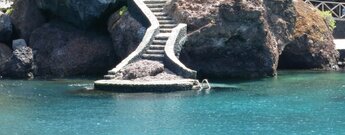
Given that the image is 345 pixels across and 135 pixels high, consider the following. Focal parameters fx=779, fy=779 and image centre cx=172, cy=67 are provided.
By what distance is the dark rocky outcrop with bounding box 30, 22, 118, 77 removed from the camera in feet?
123

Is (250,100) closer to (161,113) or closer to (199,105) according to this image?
(199,105)

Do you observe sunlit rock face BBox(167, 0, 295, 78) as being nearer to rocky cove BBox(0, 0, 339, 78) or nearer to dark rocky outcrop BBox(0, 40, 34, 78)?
rocky cove BBox(0, 0, 339, 78)

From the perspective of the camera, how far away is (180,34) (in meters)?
34.4

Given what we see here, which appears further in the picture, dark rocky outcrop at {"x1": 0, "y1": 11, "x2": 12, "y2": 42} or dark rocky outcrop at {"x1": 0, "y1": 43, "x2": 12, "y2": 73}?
dark rocky outcrop at {"x1": 0, "y1": 11, "x2": 12, "y2": 42}

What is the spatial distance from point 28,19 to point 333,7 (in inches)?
832

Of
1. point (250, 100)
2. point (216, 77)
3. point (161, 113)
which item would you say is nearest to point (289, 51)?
point (216, 77)

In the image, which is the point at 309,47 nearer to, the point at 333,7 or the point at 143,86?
the point at 333,7

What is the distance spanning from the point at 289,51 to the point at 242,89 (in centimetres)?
985

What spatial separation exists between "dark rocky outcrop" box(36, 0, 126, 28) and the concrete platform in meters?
6.97

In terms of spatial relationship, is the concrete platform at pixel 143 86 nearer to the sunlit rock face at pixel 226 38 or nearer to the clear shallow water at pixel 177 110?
the clear shallow water at pixel 177 110

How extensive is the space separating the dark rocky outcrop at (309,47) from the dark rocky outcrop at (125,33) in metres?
8.72

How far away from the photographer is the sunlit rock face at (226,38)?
35188 mm

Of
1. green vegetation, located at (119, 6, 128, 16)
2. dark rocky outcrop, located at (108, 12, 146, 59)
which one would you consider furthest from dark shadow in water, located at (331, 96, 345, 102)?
green vegetation, located at (119, 6, 128, 16)

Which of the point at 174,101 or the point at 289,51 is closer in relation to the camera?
the point at 174,101
